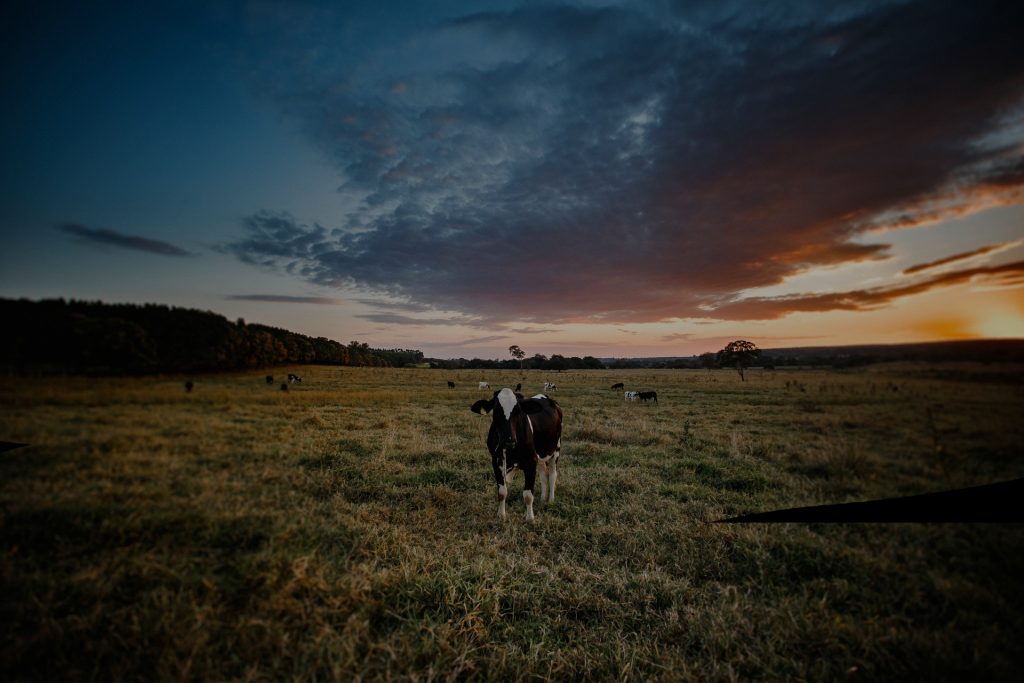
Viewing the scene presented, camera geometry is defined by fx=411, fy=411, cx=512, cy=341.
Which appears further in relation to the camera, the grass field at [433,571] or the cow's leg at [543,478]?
the cow's leg at [543,478]

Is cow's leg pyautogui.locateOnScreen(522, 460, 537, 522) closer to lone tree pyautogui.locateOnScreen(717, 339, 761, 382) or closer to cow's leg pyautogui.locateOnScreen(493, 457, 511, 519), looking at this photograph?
cow's leg pyautogui.locateOnScreen(493, 457, 511, 519)

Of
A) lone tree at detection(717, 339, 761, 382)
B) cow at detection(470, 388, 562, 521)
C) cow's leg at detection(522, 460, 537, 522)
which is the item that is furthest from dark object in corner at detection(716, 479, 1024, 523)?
lone tree at detection(717, 339, 761, 382)

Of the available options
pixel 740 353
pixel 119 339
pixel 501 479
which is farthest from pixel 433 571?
pixel 740 353

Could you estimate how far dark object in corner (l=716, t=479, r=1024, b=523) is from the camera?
2.61ft

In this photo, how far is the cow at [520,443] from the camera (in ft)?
21.1

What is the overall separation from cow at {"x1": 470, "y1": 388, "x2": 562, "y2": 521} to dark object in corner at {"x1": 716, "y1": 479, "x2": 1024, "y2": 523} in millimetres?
5474

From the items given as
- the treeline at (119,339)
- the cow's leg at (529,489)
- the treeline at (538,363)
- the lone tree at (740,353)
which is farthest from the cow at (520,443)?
the treeline at (538,363)

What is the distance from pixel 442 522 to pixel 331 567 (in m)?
2.21

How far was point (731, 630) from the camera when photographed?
354 centimetres

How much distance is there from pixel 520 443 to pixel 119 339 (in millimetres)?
5489

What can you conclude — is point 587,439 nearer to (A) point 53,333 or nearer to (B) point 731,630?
(B) point 731,630

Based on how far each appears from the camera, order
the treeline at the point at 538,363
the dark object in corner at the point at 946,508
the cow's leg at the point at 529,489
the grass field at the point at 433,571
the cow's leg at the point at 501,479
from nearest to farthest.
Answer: the dark object in corner at the point at 946,508 < the grass field at the point at 433,571 < the cow's leg at the point at 529,489 < the cow's leg at the point at 501,479 < the treeline at the point at 538,363

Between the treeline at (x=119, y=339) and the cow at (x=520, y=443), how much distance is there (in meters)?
4.56

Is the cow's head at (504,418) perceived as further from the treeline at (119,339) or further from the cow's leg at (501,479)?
the treeline at (119,339)
